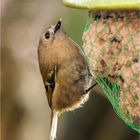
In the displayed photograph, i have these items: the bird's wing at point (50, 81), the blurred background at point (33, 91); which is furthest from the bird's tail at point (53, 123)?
the blurred background at point (33, 91)

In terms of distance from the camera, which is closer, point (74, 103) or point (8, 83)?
point (74, 103)

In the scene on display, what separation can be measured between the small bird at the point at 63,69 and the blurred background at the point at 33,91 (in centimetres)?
133

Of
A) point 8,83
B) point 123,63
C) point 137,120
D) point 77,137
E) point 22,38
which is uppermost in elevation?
point 123,63

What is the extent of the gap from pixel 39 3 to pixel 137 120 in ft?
8.44

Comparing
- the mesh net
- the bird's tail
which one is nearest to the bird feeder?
the mesh net

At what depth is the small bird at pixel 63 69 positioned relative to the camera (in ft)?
9.61

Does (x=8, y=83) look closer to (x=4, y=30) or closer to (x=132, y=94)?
(x=4, y=30)

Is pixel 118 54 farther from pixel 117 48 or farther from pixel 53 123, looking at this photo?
pixel 53 123

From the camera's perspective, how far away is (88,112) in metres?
5.02

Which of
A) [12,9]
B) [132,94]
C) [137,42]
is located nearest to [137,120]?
[132,94]

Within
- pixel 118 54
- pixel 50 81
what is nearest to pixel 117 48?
pixel 118 54

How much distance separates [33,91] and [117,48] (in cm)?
276

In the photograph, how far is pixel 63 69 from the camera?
3012 millimetres

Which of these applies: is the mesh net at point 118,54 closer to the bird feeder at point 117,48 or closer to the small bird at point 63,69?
the bird feeder at point 117,48
